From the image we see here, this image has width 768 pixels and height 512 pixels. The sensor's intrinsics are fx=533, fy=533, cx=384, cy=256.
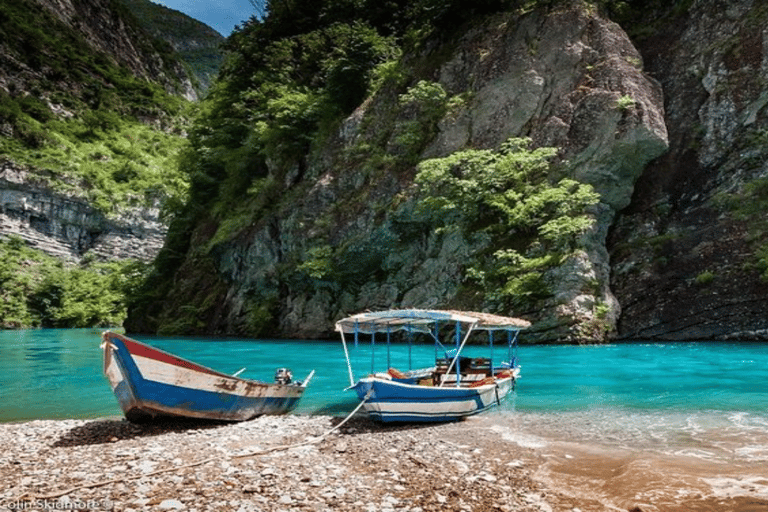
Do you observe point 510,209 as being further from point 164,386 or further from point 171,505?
point 171,505

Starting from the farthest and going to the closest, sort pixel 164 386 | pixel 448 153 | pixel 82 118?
1. pixel 82 118
2. pixel 448 153
3. pixel 164 386

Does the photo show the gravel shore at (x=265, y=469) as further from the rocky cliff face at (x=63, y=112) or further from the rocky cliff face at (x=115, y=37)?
the rocky cliff face at (x=115, y=37)

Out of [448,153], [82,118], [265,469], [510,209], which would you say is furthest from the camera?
[82,118]

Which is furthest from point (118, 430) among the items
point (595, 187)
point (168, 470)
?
point (595, 187)

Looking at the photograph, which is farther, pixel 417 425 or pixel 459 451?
pixel 417 425

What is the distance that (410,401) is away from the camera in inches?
524

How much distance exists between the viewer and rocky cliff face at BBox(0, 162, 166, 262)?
78125 mm

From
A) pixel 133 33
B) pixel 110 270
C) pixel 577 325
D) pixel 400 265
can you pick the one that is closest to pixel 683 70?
pixel 577 325

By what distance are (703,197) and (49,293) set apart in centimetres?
7891

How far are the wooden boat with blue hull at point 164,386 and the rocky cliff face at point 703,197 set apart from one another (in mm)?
27672

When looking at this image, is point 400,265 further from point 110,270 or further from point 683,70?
point 110,270

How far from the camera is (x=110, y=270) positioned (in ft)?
274

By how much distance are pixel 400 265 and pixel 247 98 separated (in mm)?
25639

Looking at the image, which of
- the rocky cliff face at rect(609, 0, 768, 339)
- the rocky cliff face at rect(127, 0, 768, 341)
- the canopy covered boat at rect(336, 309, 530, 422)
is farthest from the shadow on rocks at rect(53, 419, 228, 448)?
the rocky cliff face at rect(609, 0, 768, 339)
